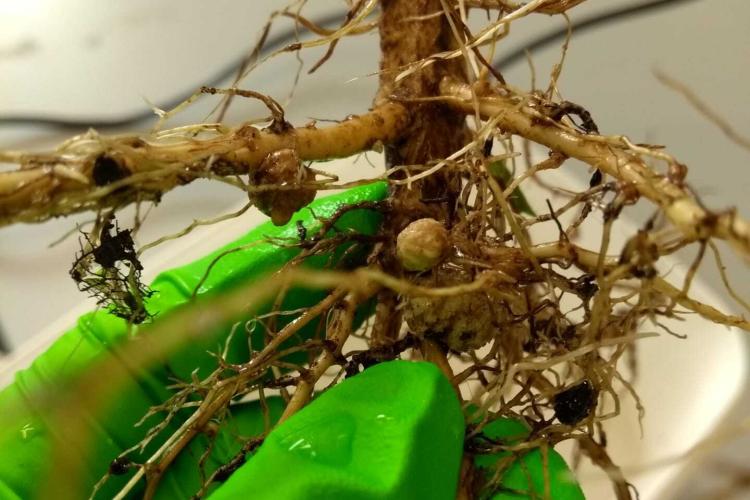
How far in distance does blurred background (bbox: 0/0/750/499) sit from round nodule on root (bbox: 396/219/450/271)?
0.45m

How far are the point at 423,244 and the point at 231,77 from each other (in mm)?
705

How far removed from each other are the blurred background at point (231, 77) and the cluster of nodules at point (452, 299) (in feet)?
1.41

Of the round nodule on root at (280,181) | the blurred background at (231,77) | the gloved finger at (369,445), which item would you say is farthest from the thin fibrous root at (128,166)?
the blurred background at (231,77)

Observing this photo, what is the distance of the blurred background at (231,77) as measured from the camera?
0.86 metres

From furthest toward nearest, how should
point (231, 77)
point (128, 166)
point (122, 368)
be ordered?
point (231, 77)
point (122, 368)
point (128, 166)

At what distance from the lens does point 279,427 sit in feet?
1.15

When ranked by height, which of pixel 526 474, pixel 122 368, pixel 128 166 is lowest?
pixel 526 474

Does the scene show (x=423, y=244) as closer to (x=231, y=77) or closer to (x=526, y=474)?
(x=526, y=474)

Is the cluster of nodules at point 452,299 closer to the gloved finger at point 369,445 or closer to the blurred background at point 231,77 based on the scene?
the gloved finger at point 369,445

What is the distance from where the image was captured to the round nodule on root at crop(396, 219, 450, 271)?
364 mm

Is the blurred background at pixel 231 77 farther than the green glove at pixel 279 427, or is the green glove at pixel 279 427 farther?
the blurred background at pixel 231 77

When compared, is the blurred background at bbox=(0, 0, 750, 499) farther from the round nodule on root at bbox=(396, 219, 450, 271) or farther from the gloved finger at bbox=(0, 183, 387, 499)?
the round nodule on root at bbox=(396, 219, 450, 271)

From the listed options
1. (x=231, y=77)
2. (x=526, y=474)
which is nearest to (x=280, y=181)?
(x=526, y=474)

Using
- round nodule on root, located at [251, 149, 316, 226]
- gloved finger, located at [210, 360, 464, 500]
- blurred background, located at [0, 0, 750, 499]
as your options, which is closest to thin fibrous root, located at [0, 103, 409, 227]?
round nodule on root, located at [251, 149, 316, 226]
